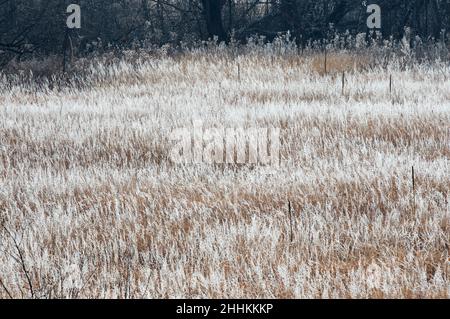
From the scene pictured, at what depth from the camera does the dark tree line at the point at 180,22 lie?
13.8 meters

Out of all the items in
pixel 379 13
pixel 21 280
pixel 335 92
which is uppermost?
pixel 379 13

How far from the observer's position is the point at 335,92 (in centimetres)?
814

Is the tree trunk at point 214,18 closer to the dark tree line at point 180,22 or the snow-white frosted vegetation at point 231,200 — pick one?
the dark tree line at point 180,22

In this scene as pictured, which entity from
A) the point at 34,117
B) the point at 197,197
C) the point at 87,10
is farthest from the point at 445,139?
the point at 87,10

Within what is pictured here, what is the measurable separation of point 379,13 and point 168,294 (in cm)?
1257

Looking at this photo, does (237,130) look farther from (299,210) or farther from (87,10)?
(87,10)

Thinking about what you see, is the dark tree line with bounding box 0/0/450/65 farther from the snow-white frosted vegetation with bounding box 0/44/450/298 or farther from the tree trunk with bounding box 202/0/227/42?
the snow-white frosted vegetation with bounding box 0/44/450/298

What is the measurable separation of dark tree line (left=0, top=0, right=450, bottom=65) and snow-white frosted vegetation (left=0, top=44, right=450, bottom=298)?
600 cm

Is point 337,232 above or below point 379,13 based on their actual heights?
below

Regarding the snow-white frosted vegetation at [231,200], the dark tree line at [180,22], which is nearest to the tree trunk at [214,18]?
the dark tree line at [180,22]

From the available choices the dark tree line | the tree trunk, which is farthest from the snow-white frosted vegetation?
the tree trunk

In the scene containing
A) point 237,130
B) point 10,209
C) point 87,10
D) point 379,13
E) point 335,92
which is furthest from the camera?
point 87,10

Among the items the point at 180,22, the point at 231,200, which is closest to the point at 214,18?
the point at 180,22

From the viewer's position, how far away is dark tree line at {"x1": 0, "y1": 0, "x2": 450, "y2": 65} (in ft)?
45.1
